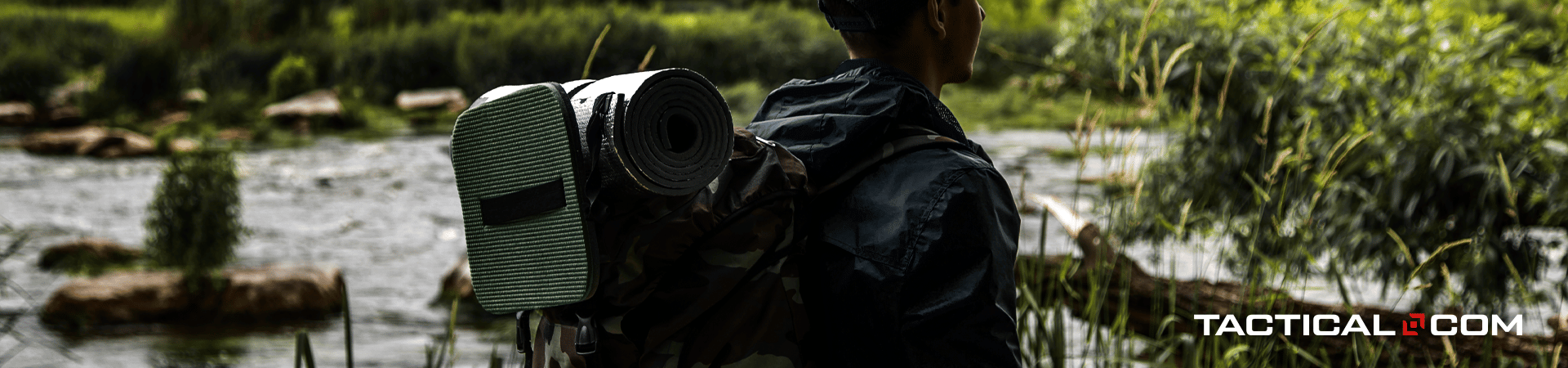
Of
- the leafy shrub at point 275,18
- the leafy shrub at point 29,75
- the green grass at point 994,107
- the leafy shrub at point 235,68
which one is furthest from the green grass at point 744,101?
the leafy shrub at point 29,75

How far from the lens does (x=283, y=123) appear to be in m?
16.2

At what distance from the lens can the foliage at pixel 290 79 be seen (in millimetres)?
18672

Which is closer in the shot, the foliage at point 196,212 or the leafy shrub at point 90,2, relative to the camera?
the foliage at point 196,212

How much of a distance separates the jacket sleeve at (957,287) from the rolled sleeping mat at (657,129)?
252mm

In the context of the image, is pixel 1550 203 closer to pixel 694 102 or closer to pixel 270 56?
pixel 694 102

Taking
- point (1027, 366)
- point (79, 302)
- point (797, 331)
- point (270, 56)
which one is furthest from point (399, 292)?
point (270, 56)

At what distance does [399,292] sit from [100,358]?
193 centimetres

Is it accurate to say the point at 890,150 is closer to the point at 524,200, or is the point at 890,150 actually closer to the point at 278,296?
the point at 524,200

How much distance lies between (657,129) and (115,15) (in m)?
39.6

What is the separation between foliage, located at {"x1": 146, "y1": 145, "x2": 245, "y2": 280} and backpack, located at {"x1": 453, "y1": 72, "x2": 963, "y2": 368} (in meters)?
5.60

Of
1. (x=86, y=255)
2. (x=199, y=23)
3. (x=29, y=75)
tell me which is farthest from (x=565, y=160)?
(x=199, y=23)

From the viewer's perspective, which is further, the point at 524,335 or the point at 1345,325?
the point at 1345,325

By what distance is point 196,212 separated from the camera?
6.18 metres

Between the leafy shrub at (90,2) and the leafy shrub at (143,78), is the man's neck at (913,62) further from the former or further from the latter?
the leafy shrub at (90,2)
